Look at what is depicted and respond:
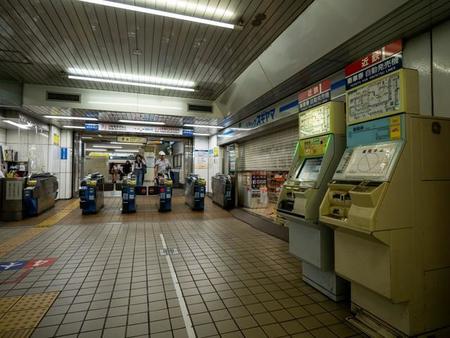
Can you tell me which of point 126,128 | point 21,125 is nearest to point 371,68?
point 126,128

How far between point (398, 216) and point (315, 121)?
152 centimetres

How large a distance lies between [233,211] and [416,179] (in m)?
6.42

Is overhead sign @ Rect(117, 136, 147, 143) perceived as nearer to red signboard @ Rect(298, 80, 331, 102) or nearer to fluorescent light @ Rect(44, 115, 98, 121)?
fluorescent light @ Rect(44, 115, 98, 121)

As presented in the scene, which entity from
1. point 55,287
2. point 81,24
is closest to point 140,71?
point 81,24

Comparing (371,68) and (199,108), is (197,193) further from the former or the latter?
(371,68)

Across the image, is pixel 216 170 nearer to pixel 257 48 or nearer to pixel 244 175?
pixel 244 175

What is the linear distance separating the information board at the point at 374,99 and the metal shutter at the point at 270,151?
3527mm

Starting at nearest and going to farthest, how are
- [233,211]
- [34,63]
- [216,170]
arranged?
[34,63]
[233,211]
[216,170]

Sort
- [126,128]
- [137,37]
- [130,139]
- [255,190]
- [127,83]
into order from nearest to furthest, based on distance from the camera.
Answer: [137,37] < [127,83] < [255,190] < [126,128] < [130,139]

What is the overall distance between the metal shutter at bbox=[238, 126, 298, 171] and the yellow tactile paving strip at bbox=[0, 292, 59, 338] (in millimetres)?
5394

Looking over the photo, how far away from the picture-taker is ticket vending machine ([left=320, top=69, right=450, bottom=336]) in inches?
78.2

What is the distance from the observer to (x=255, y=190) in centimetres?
823

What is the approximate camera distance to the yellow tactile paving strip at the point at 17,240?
4.42 m

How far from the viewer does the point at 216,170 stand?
11742 millimetres
